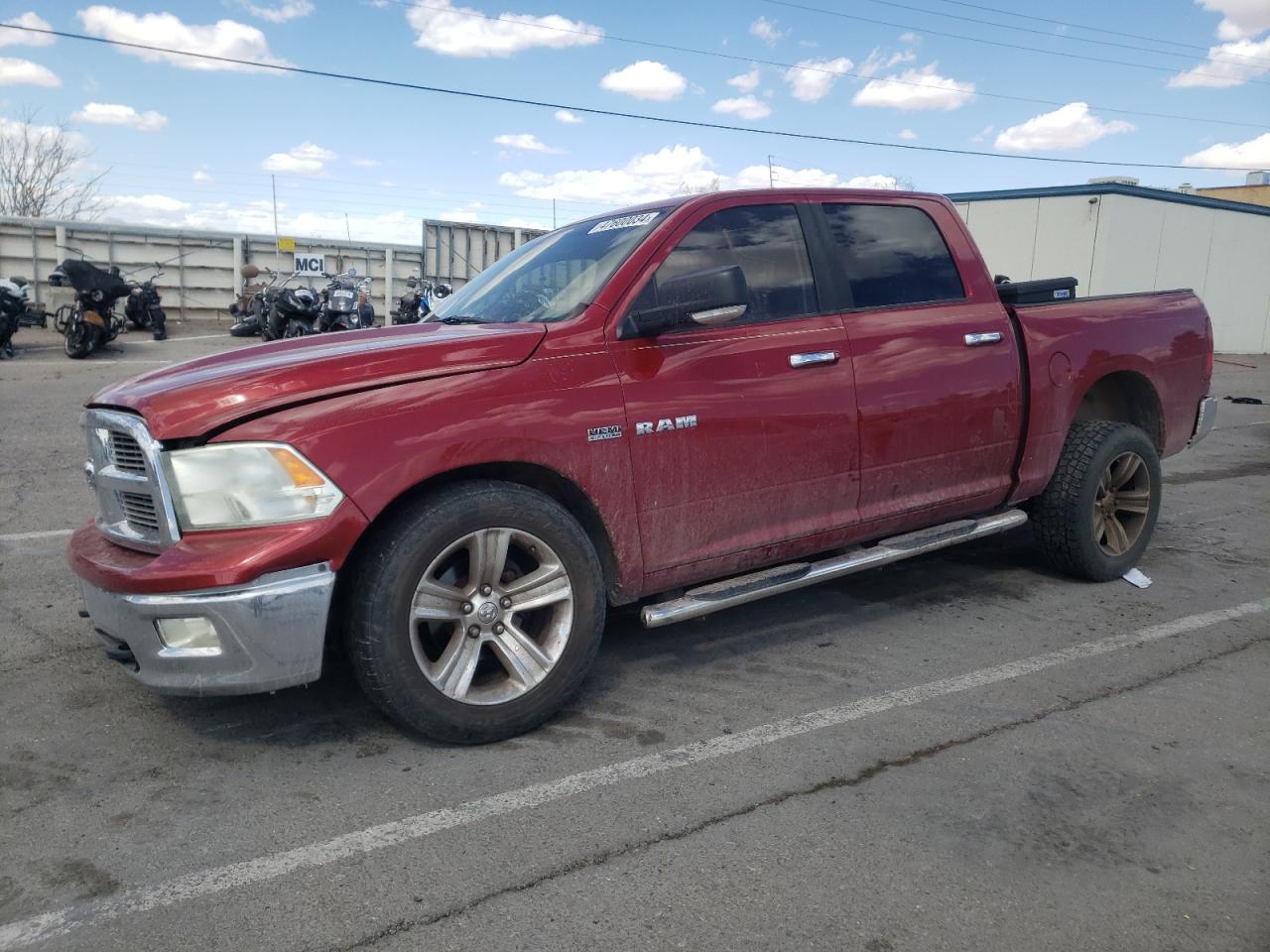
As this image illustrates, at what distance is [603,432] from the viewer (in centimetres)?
356

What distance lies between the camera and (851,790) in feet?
10.3

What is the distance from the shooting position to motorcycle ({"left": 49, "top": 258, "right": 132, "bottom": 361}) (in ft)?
51.4

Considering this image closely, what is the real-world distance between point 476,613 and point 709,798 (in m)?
0.98

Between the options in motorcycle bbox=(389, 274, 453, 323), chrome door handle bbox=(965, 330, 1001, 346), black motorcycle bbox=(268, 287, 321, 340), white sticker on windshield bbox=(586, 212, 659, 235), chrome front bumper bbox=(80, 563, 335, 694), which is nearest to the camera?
chrome front bumper bbox=(80, 563, 335, 694)

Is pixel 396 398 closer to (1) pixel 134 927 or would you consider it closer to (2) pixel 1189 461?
(1) pixel 134 927

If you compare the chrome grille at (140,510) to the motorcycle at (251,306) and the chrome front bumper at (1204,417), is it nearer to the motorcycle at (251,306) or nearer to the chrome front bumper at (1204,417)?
the chrome front bumper at (1204,417)

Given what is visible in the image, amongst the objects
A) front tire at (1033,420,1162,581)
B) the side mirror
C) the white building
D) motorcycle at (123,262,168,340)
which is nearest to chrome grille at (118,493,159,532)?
the side mirror

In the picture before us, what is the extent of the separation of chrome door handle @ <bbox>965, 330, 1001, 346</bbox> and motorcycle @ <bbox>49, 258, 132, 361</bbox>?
15055mm

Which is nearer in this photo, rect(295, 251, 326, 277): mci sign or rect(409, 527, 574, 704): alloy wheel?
rect(409, 527, 574, 704): alloy wheel

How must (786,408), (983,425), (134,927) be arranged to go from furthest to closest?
(983,425) → (786,408) → (134,927)

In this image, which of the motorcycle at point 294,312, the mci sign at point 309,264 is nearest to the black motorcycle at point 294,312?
the motorcycle at point 294,312

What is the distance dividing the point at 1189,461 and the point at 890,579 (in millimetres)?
5836

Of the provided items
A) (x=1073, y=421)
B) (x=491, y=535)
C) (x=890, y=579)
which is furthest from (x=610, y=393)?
(x=1073, y=421)

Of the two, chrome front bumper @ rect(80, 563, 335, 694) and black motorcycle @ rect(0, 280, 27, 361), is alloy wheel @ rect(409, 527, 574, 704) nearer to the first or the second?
chrome front bumper @ rect(80, 563, 335, 694)
